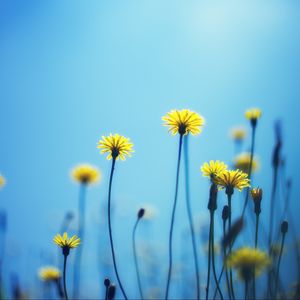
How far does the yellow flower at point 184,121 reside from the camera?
418 cm

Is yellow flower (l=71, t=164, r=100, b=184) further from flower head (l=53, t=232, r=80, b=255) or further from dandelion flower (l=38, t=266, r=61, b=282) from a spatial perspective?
flower head (l=53, t=232, r=80, b=255)

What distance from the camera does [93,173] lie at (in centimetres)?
638

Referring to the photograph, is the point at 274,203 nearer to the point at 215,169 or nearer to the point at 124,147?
the point at 215,169

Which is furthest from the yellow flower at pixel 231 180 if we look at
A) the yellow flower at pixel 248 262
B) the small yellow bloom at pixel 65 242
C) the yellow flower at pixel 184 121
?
the small yellow bloom at pixel 65 242

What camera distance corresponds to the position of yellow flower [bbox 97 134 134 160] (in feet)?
13.6

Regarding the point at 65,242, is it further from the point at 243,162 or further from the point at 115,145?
the point at 243,162

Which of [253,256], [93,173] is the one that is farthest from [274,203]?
[93,173]

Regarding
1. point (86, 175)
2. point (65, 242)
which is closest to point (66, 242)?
point (65, 242)

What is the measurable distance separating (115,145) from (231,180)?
1338 millimetres

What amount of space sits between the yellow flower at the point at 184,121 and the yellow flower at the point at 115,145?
512 millimetres

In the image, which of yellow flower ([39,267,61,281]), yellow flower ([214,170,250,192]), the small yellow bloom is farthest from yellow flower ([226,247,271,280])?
yellow flower ([39,267,61,281])

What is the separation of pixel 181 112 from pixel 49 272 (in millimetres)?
2538

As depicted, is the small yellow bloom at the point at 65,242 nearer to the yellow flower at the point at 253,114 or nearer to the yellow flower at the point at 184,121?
the yellow flower at the point at 184,121

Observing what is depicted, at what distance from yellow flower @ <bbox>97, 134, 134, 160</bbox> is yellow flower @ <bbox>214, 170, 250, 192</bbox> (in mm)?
1137
